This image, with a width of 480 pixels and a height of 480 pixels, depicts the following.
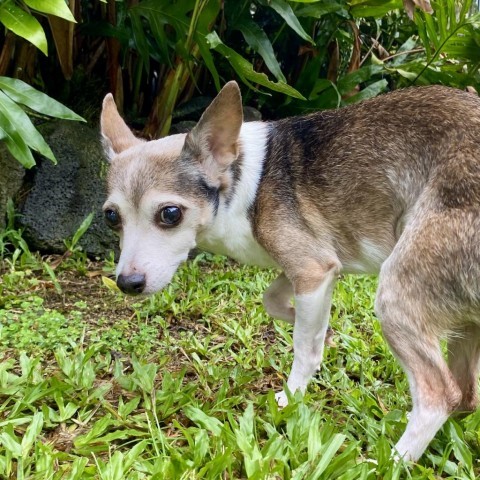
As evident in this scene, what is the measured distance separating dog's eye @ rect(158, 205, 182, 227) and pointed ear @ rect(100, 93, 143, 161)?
0.71 meters

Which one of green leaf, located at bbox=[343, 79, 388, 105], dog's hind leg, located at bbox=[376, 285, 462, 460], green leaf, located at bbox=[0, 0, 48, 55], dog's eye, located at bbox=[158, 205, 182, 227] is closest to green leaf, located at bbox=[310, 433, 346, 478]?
dog's hind leg, located at bbox=[376, 285, 462, 460]

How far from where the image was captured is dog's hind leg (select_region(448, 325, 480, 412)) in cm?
318

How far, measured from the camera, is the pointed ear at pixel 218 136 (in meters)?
3.32

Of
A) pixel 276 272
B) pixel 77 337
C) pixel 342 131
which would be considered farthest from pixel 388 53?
pixel 77 337

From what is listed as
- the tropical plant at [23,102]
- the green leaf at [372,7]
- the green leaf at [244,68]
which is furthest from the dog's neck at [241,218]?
the green leaf at [372,7]

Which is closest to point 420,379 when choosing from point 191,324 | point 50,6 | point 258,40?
point 191,324

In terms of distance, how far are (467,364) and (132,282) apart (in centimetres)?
171

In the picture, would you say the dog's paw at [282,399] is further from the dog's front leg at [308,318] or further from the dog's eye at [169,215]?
the dog's eye at [169,215]

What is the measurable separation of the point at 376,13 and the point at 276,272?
255 cm

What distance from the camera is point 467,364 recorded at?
3.22 meters

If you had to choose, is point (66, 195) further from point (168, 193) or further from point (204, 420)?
point (204, 420)

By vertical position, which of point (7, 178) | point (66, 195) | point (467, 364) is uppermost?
point (467, 364)

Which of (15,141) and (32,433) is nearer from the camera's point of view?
(32,433)

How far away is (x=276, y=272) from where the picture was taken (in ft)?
18.6
